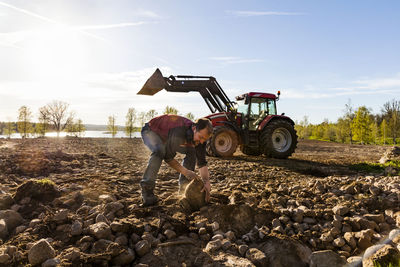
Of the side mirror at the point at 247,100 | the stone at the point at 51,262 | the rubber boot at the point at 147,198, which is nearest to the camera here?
the stone at the point at 51,262

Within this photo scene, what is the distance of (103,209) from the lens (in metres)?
3.12

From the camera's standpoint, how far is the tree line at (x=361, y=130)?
29.7m

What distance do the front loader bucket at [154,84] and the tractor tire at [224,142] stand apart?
282 centimetres

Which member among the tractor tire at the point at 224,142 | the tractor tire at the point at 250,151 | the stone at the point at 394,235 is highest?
the tractor tire at the point at 224,142

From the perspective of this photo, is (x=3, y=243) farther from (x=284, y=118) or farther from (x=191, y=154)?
(x=284, y=118)

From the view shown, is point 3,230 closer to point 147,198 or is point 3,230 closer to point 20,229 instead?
point 20,229

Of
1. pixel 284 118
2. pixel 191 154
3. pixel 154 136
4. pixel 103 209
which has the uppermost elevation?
pixel 284 118

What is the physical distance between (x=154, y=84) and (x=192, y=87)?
1620 millimetres

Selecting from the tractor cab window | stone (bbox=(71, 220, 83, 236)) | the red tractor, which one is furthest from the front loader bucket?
stone (bbox=(71, 220, 83, 236))

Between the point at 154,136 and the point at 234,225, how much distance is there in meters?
1.54

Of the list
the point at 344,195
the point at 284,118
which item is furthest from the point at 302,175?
the point at 284,118

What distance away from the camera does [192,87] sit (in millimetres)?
10141

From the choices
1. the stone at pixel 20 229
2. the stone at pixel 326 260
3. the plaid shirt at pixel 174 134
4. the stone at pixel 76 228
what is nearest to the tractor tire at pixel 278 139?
the plaid shirt at pixel 174 134

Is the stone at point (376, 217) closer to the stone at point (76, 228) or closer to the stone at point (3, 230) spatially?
the stone at point (76, 228)
